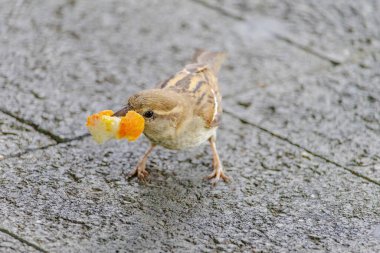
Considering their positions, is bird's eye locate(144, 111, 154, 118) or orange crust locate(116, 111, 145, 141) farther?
bird's eye locate(144, 111, 154, 118)

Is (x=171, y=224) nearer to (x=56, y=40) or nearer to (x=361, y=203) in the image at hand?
(x=361, y=203)

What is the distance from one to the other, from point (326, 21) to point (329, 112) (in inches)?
70.6

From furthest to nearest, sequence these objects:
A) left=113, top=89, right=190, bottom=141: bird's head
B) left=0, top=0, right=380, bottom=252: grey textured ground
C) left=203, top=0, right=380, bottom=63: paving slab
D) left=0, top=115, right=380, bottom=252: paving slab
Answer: left=203, top=0, right=380, bottom=63: paving slab < left=113, top=89, right=190, bottom=141: bird's head < left=0, top=0, right=380, bottom=252: grey textured ground < left=0, top=115, right=380, bottom=252: paving slab

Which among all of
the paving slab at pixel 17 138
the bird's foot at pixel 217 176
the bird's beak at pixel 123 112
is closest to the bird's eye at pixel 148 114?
the bird's beak at pixel 123 112

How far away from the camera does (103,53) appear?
6512 millimetres

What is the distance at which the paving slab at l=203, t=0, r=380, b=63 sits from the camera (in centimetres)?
710

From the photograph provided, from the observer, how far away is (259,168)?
5.16 m

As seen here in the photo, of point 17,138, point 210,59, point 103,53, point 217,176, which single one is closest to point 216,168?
point 217,176

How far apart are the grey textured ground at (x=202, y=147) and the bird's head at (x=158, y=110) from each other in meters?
0.41

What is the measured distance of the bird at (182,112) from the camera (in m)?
4.52

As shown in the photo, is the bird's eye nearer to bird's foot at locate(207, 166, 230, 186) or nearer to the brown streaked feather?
the brown streaked feather

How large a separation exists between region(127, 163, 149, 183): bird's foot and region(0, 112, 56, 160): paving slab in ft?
2.05

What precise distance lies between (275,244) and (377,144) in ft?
5.48

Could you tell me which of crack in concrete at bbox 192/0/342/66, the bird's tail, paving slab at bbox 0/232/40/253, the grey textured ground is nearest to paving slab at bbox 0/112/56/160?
the grey textured ground
